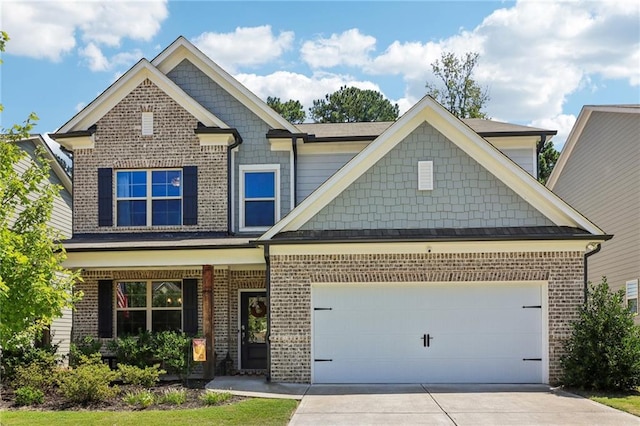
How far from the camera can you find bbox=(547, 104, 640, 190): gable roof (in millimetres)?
18922

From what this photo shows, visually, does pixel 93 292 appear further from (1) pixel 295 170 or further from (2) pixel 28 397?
(1) pixel 295 170

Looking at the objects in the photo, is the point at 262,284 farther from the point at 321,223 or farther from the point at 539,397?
the point at 539,397

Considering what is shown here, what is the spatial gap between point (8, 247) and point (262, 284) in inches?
314

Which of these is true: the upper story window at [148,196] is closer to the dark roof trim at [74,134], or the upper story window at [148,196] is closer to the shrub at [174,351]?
the dark roof trim at [74,134]

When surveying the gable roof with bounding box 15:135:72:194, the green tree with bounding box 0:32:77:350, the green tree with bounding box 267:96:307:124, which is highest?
the green tree with bounding box 267:96:307:124

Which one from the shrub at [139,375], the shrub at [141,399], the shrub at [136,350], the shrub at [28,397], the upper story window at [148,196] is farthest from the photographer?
the upper story window at [148,196]

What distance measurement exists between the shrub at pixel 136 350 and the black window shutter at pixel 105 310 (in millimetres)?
1460

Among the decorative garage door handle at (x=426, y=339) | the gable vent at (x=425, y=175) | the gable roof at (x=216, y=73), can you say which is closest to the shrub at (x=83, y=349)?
the gable roof at (x=216, y=73)

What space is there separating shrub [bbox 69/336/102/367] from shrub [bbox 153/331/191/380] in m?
1.45

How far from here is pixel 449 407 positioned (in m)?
11.4

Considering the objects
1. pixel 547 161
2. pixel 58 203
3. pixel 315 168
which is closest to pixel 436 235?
pixel 315 168

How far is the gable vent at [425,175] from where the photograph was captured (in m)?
14.5

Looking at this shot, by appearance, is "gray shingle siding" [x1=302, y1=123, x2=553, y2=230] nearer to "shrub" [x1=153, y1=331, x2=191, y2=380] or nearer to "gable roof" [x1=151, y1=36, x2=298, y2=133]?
"gable roof" [x1=151, y1=36, x2=298, y2=133]

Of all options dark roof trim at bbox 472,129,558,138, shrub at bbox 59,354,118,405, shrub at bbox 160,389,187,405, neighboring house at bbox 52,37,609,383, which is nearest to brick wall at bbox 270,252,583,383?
neighboring house at bbox 52,37,609,383
